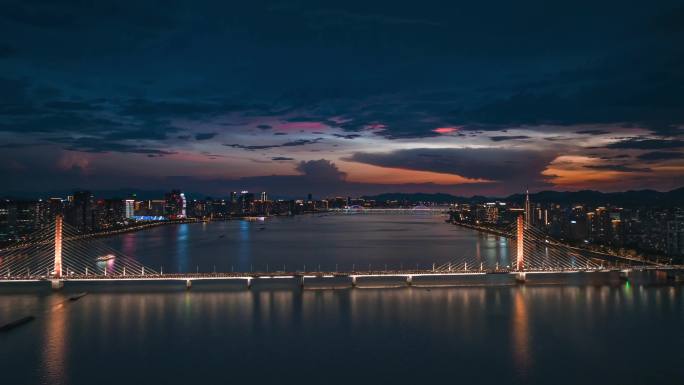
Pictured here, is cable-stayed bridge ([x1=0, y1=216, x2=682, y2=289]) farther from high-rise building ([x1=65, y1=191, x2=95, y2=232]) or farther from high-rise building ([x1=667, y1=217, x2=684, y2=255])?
high-rise building ([x1=65, y1=191, x2=95, y2=232])

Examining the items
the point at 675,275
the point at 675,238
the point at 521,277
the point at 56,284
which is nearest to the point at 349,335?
the point at 521,277

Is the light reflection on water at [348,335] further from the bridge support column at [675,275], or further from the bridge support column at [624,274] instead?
the bridge support column at [675,275]

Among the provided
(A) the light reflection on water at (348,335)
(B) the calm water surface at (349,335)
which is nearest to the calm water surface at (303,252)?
(B) the calm water surface at (349,335)

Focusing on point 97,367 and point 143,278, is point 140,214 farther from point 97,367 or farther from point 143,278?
point 97,367

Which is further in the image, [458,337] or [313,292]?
[313,292]

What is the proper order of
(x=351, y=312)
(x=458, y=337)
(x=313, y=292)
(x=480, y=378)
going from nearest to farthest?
(x=480, y=378)
(x=458, y=337)
(x=351, y=312)
(x=313, y=292)

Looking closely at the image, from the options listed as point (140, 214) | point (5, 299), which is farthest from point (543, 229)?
point (140, 214)

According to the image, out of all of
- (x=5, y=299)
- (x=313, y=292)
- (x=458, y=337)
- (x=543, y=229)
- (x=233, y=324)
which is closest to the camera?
(x=458, y=337)
